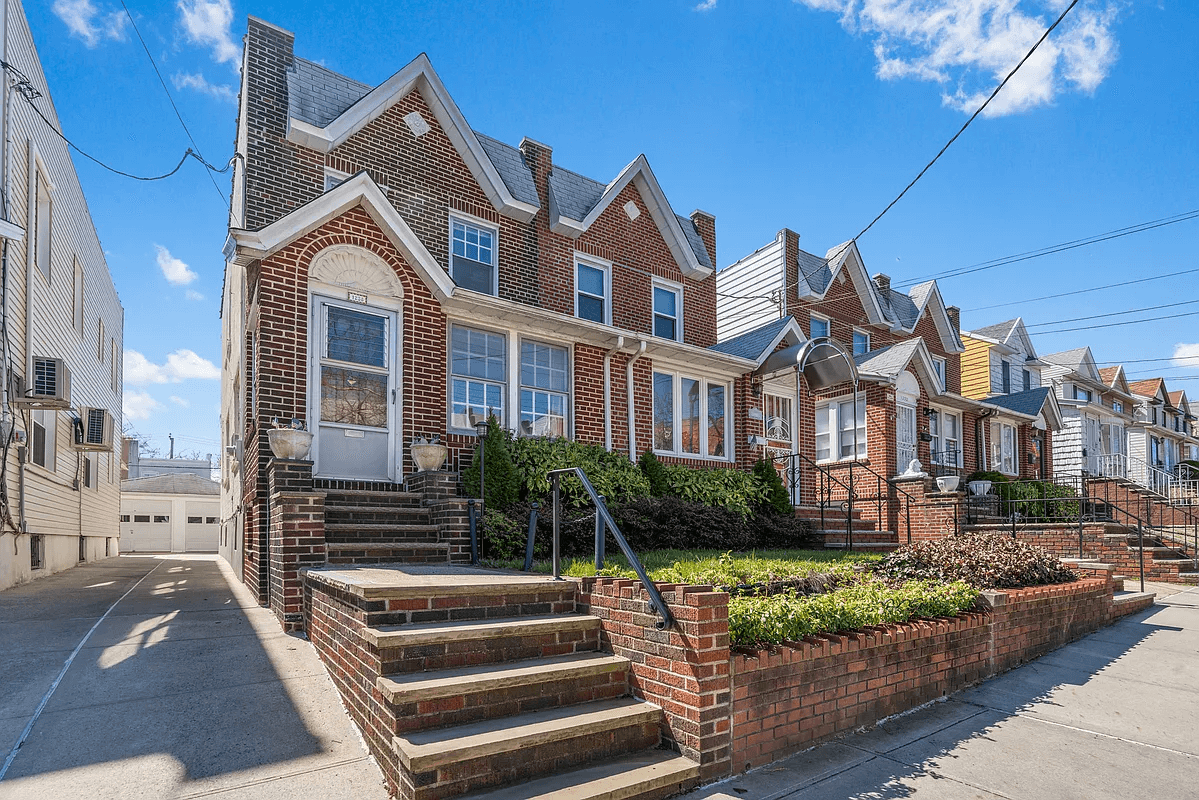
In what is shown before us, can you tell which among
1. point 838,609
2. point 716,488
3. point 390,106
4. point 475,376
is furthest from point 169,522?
point 838,609

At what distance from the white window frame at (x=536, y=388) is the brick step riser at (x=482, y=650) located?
614 cm

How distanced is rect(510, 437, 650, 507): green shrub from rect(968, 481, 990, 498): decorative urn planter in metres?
11.6

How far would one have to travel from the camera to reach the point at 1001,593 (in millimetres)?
6707

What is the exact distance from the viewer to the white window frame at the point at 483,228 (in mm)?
12359

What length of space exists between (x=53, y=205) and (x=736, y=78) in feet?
41.2

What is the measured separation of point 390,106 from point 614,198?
4.73 m

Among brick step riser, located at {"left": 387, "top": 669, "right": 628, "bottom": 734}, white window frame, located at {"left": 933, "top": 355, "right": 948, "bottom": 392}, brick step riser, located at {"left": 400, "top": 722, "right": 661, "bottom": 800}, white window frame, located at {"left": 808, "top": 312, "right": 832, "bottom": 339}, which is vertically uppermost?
white window frame, located at {"left": 808, "top": 312, "right": 832, "bottom": 339}

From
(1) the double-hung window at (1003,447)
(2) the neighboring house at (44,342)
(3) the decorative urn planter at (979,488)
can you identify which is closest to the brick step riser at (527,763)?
(2) the neighboring house at (44,342)

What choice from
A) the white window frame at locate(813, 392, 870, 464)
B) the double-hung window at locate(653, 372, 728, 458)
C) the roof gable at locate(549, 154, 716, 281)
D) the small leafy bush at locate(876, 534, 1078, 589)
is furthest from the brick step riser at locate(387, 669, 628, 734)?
the white window frame at locate(813, 392, 870, 464)

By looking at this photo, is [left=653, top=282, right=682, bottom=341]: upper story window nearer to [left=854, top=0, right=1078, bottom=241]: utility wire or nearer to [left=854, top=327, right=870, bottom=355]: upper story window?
[left=854, top=0, right=1078, bottom=241]: utility wire

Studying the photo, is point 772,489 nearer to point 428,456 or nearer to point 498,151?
point 428,456

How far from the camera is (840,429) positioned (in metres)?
18.8

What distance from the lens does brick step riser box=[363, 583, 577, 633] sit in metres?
4.42

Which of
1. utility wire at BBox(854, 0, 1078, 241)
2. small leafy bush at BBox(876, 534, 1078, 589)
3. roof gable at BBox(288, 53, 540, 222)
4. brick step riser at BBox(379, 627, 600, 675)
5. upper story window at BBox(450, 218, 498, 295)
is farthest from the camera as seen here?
upper story window at BBox(450, 218, 498, 295)
